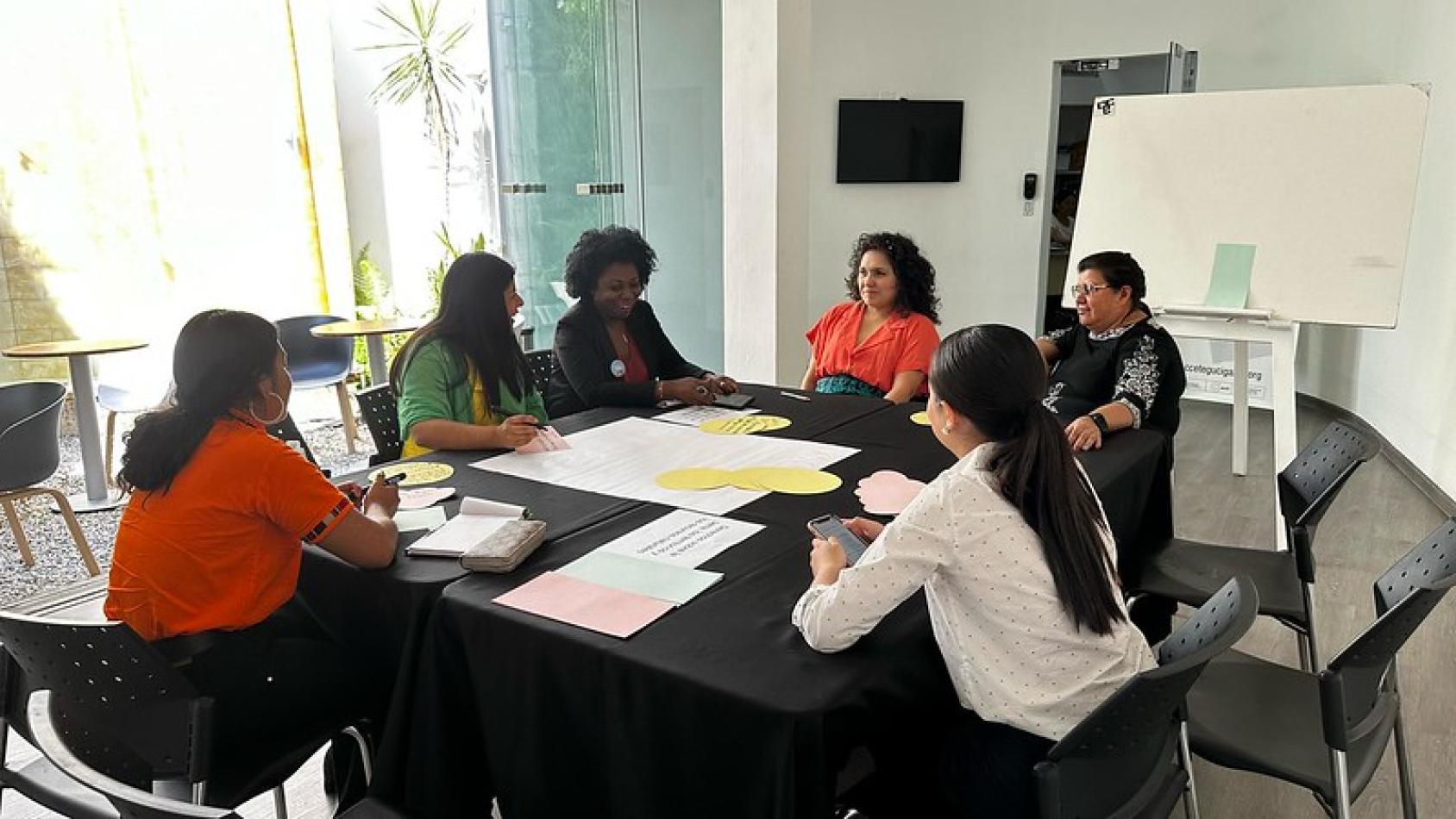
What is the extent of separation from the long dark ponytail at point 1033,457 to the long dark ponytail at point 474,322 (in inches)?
55.4

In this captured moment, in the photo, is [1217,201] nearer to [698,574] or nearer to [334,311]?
[698,574]

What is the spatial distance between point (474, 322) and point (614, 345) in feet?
1.97

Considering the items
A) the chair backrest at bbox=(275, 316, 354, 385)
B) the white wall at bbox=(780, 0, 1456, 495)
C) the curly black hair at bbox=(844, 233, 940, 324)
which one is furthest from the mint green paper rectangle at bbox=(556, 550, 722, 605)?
the chair backrest at bbox=(275, 316, 354, 385)

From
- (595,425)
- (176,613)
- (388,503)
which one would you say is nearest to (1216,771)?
(595,425)

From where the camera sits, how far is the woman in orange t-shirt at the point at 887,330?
3236 millimetres

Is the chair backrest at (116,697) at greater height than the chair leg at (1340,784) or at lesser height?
greater

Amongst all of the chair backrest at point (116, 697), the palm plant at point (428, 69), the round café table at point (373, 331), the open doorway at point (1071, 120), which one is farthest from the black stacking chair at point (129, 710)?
the open doorway at point (1071, 120)

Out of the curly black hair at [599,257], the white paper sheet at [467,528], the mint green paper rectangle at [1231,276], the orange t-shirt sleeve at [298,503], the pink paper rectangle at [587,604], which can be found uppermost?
the curly black hair at [599,257]

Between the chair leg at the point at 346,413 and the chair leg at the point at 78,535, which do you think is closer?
the chair leg at the point at 78,535

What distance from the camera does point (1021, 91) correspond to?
258 inches

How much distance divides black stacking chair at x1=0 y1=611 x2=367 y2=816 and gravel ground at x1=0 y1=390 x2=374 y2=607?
1943 mm

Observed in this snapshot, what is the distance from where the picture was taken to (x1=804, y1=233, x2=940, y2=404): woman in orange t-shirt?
3.24m

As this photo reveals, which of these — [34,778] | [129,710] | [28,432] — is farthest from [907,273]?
[28,432]

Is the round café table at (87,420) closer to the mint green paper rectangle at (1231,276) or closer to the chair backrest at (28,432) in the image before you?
the chair backrest at (28,432)
